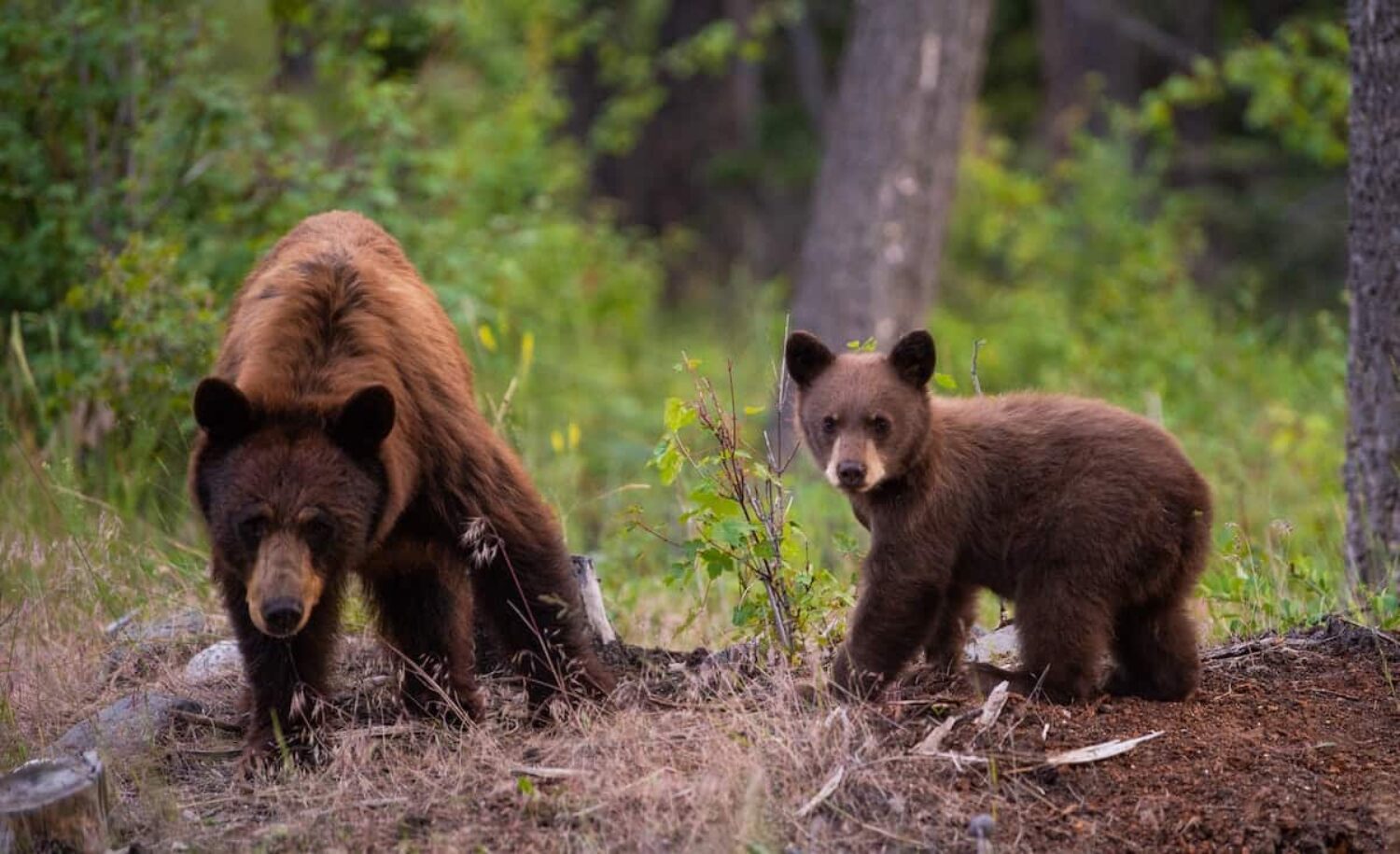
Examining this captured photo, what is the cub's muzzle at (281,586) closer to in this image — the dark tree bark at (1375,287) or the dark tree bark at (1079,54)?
the dark tree bark at (1375,287)

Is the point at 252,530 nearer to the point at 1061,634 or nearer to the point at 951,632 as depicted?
the point at 951,632

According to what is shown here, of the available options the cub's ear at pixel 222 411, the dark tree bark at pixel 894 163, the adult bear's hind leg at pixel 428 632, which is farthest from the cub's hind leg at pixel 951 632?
the dark tree bark at pixel 894 163

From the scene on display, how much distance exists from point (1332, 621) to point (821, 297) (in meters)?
6.38

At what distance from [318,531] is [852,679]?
169cm

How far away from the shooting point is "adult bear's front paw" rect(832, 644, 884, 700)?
4863mm

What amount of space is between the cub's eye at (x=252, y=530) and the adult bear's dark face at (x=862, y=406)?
1695 mm

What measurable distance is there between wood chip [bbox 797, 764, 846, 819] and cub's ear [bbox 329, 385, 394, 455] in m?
1.55

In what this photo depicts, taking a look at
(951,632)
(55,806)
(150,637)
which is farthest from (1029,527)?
(150,637)

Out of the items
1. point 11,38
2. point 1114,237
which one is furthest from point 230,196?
point 1114,237

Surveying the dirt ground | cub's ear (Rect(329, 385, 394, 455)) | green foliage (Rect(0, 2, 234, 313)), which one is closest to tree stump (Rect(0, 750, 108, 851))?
the dirt ground

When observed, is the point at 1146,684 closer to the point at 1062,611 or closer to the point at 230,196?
the point at 1062,611

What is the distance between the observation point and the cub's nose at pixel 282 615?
169 inches

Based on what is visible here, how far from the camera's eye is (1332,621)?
5.53 metres

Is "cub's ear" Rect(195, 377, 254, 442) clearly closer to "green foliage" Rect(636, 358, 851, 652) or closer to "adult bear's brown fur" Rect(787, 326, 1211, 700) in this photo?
"green foliage" Rect(636, 358, 851, 652)
